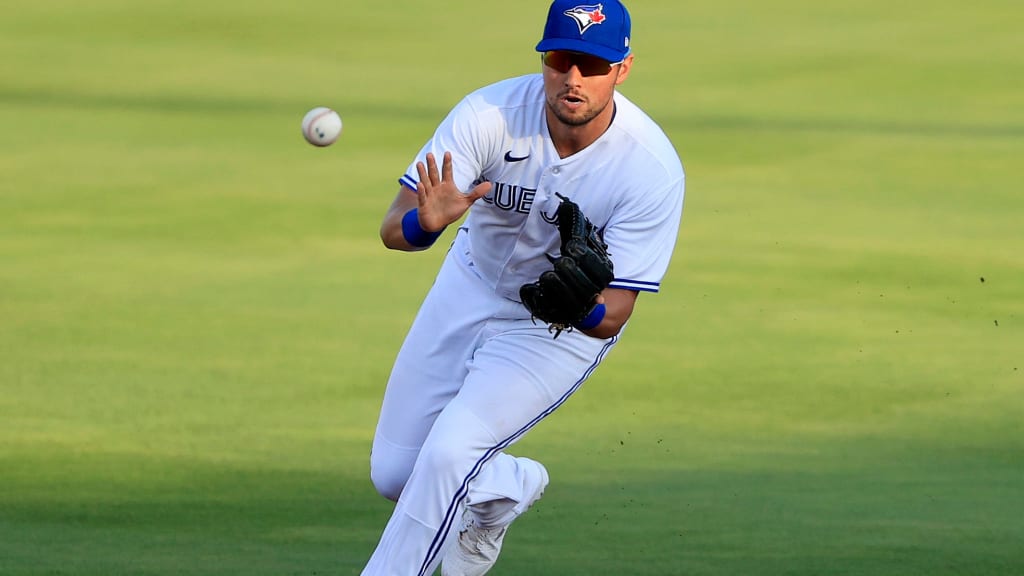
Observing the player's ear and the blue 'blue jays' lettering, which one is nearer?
the player's ear

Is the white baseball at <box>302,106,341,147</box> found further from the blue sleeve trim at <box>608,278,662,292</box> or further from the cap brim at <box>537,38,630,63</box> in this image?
the blue sleeve trim at <box>608,278,662,292</box>

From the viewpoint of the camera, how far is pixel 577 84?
5.69 metres

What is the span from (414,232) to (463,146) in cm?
36

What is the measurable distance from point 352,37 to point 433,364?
503 inches

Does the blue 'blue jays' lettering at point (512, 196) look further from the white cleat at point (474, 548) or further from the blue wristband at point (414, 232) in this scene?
the white cleat at point (474, 548)

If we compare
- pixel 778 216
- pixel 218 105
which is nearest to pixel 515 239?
pixel 778 216

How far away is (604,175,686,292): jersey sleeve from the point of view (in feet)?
18.8

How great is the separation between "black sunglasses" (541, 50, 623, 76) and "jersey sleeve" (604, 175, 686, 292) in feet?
1.46

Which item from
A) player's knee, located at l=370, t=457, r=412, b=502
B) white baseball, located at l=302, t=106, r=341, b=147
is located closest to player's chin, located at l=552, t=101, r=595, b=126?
player's knee, located at l=370, t=457, r=412, b=502

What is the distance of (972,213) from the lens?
13.1m

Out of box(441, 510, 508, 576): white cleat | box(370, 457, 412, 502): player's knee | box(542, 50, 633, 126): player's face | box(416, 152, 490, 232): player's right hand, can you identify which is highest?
box(542, 50, 633, 126): player's face

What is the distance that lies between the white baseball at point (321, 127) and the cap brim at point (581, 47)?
215cm

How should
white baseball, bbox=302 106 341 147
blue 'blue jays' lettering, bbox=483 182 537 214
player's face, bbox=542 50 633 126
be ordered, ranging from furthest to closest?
white baseball, bbox=302 106 341 147 → blue 'blue jays' lettering, bbox=483 182 537 214 → player's face, bbox=542 50 633 126

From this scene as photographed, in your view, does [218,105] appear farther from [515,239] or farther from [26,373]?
[515,239]
